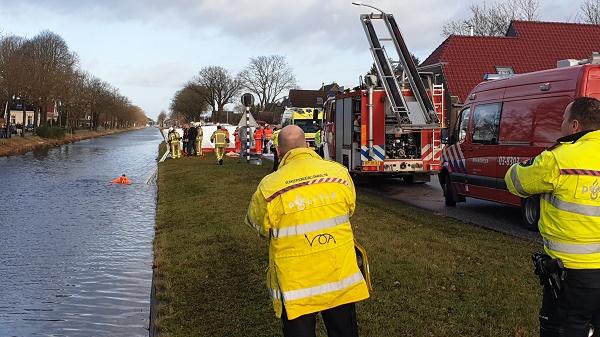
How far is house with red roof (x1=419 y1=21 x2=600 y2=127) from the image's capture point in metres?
36.8

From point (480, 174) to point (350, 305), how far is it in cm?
853

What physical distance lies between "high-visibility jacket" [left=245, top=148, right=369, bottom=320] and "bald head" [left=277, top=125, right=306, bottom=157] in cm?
16

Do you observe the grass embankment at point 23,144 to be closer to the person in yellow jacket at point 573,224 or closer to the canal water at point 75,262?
the canal water at point 75,262

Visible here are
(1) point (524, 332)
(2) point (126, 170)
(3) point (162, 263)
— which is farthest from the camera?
(2) point (126, 170)

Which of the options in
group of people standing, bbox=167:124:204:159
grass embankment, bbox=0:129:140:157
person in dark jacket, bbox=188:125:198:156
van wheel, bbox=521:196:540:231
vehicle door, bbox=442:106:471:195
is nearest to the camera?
van wheel, bbox=521:196:540:231

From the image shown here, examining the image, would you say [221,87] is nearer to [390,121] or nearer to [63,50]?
[63,50]

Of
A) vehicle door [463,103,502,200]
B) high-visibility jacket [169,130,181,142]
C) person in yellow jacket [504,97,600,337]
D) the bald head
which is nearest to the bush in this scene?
high-visibility jacket [169,130,181,142]

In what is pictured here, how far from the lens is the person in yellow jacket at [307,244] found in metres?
3.37

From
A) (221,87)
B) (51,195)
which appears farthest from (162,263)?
(221,87)

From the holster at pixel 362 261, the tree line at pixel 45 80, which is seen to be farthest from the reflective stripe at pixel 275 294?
the tree line at pixel 45 80

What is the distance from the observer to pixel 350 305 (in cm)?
354

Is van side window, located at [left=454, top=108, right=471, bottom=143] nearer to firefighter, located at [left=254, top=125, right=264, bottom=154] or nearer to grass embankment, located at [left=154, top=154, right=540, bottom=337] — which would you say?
grass embankment, located at [left=154, top=154, right=540, bottom=337]

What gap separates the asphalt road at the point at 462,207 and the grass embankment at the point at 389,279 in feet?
2.39

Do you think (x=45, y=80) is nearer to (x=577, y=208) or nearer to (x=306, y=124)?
(x=306, y=124)
